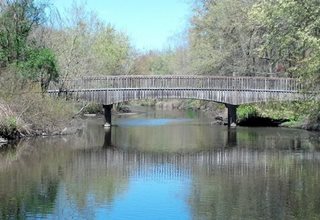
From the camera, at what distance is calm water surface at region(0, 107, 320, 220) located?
18000 millimetres

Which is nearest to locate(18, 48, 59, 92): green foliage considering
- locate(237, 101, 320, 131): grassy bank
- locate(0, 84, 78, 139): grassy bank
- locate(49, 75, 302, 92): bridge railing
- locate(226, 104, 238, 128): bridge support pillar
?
locate(0, 84, 78, 139): grassy bank

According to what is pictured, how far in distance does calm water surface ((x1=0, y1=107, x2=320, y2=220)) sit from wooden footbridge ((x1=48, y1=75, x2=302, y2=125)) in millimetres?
10805

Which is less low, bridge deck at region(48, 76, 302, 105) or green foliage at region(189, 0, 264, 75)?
green foliage at region(189, 0, 264, 75)

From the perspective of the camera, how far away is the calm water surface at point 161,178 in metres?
18.0

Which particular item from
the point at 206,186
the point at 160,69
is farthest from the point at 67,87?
the point at 160,69

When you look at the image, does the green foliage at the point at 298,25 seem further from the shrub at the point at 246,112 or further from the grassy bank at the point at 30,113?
the shrub at the point at 246,112

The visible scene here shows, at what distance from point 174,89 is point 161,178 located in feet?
93.8

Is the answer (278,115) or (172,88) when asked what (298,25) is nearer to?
(172,88)

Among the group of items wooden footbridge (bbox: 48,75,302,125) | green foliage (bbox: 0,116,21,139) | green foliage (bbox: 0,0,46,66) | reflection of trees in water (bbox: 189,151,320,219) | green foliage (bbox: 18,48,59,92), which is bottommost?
reflection of trees in water (bbox: 189,151,320,219)

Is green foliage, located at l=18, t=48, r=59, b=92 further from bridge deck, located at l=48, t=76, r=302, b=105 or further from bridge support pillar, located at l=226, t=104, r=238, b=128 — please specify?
bridge support pillar, located at l=226, t=104, r=238, b=128

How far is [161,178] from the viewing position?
24.3 m

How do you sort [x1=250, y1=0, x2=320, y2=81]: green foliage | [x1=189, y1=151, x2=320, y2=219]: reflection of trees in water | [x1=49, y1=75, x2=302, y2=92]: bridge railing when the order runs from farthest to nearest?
[x1=49, y1=75, x2=302, y2=92]: bridge railing
[x1=250, y1=0, x2=320, y2=81]: green foliage
[x1=189, y1=151, x2=320, y2=219]: reflection of trees in water

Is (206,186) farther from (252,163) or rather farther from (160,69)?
(160,69)

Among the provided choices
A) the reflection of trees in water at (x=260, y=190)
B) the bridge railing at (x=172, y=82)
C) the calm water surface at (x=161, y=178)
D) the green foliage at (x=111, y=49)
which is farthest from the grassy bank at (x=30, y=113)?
the green foliage at (x=111, y=49)
